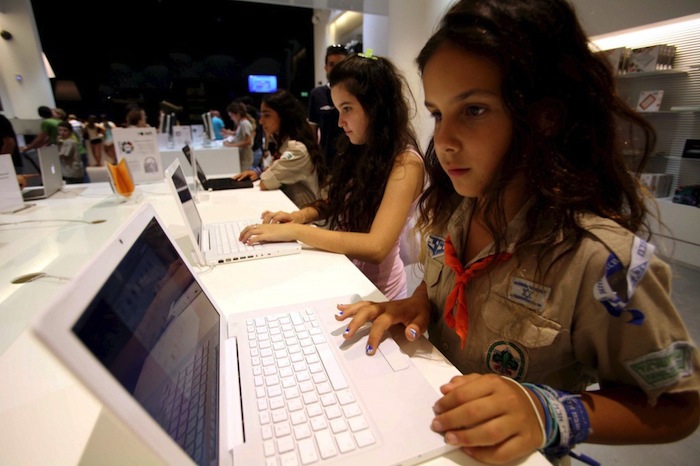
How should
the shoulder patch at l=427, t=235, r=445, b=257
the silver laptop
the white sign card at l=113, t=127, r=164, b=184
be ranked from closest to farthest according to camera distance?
the shoulder patch at l=427, t=235, r=445, b=257
the silver laptop
the white sign card at l=113, t=127, r=164, b=184

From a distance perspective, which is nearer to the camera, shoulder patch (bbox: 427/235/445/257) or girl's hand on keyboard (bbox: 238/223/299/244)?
shoulder patch (bbox: 427/235/445/257)

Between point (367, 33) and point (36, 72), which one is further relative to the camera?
point (36, 72)

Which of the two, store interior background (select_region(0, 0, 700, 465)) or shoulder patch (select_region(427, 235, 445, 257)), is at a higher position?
store interior background (select_region(0, 0, 700, 465))

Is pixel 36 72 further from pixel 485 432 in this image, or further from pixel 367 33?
pixel 485 432

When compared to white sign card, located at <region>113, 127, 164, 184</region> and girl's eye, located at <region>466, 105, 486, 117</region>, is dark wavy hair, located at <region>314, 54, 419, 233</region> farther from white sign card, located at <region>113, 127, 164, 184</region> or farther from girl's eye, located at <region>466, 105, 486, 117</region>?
white sign card, located at <region>113, 127, 164, 184</region>

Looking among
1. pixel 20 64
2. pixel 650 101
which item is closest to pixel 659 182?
pixel 650 101

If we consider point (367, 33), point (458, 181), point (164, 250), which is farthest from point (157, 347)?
point (367, 33)

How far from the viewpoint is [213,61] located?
7.31m

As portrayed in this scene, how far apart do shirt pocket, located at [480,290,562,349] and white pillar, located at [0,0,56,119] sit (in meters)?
8.05

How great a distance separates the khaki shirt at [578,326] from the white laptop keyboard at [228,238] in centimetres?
69

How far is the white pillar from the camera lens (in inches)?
229

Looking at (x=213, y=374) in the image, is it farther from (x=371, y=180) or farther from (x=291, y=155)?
(x=291, y=155)

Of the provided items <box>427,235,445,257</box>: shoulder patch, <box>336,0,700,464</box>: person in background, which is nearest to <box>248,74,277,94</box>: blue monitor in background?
<box>427,235,445,257</box>: shoulder patch

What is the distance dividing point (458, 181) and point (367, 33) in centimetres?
456
